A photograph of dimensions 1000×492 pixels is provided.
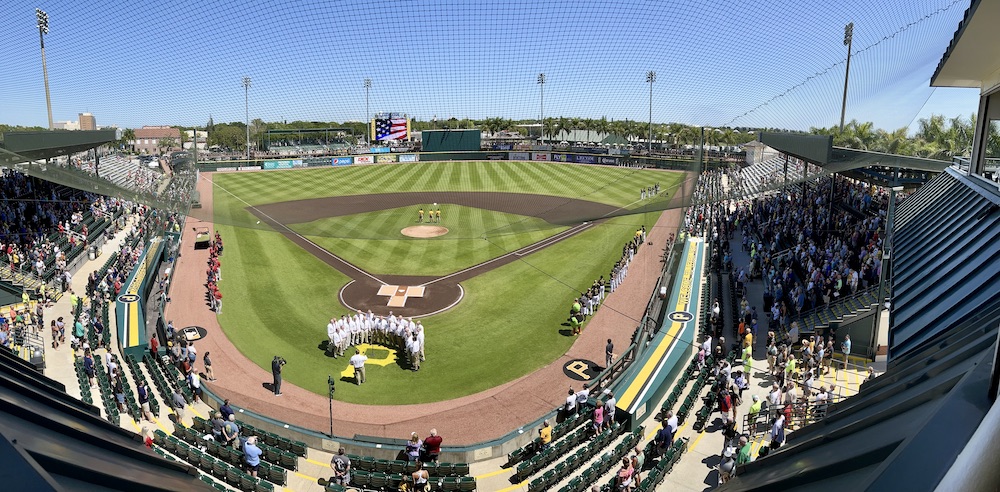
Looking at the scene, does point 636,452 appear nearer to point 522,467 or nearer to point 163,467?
point 522,467

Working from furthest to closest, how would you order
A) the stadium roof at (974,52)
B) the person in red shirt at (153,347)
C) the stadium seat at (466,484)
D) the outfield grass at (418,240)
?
1. the outfield grass at (418,240)
2. the person in red shirt at (153,347)
3. the stadium seat at (466,484)
4. the stadium roof at (974,52)

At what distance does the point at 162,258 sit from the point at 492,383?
19.8m

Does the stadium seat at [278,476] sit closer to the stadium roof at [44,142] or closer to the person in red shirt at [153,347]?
the person in red shirt at [153,347]

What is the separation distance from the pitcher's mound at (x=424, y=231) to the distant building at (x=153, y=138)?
8494cm

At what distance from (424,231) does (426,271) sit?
28.8 ft

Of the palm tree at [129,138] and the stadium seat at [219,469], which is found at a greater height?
the palm tree at [129,138]

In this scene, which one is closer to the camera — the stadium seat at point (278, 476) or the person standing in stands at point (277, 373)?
the stadium seat at point (278, 476)

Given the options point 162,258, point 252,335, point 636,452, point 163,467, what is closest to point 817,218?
point 636,452

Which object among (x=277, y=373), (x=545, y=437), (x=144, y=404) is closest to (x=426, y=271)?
(x=277, y=373)

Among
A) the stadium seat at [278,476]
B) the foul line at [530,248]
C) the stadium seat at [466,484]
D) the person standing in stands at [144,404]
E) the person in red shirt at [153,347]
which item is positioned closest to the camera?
the stadium seat at [466,484]

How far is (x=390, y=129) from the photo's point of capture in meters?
78.9

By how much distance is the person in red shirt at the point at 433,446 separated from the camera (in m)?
11.7

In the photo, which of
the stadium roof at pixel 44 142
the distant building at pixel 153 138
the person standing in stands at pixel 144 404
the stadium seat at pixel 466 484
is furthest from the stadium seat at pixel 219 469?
the distant building at pixel 153 138

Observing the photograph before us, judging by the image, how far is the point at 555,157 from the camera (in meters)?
78.5
